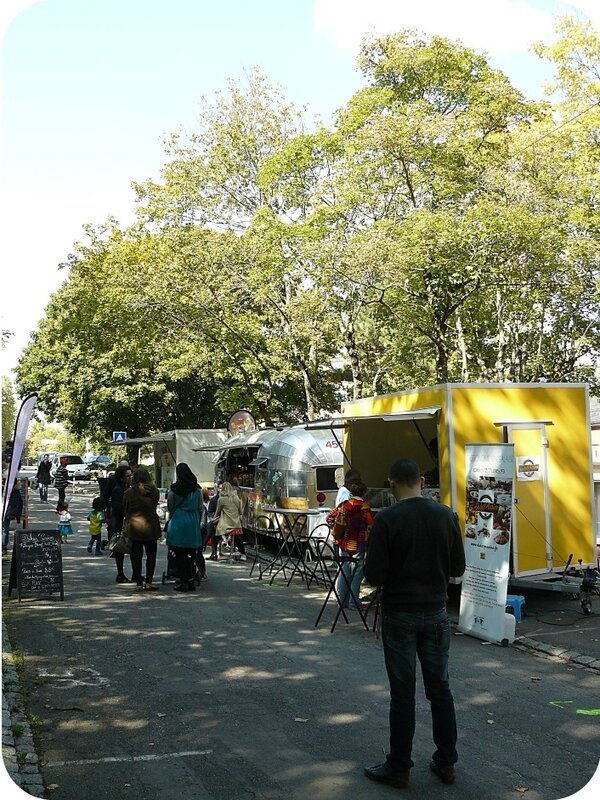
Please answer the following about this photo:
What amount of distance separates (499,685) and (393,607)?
2.82 meters

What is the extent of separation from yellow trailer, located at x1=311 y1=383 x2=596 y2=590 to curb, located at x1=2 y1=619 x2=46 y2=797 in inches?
229

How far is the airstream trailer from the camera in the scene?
55.4 ft

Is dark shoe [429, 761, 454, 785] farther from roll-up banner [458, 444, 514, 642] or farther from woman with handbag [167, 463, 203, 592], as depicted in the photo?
woman with handbag [167, 463, 203, 592]

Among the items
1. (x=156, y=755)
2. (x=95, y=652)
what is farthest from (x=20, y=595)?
(x=156, y=755)

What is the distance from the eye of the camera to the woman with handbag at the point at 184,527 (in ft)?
41.0

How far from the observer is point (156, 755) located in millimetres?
5492

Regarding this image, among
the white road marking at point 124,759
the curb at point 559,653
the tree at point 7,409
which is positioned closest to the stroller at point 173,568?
the tree at point 7,409

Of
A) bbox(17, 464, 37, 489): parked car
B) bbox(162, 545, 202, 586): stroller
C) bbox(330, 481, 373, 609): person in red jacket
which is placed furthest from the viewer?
bbox(17, 464, 37, 489): parked car

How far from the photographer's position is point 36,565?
11.3m

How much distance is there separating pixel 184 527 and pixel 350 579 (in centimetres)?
305

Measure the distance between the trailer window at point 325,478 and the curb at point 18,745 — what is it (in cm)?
1005

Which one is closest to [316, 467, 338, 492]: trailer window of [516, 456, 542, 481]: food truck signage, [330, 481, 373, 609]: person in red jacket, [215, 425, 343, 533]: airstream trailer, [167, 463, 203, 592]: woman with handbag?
[215, 425, 343, 533]: airstream trailer

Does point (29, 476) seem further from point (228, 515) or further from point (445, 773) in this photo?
point (445, 773)

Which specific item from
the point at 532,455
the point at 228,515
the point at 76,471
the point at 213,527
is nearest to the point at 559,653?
the point at 532,455
